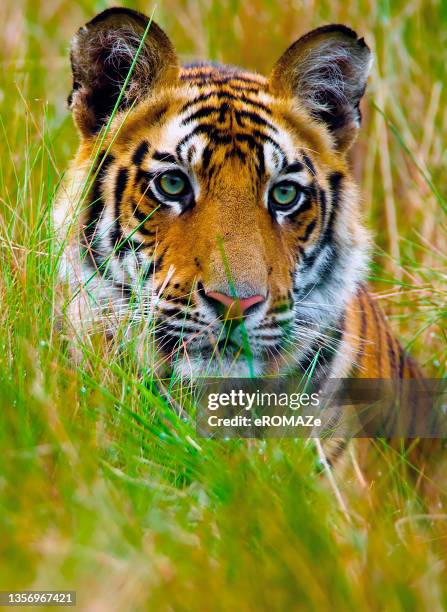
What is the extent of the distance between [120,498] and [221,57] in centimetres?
378

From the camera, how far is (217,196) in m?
2.98

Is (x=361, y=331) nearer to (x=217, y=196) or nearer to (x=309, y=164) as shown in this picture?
(x=309, y=164)

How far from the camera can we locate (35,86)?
5.01 metres

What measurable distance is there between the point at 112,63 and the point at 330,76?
822 mm

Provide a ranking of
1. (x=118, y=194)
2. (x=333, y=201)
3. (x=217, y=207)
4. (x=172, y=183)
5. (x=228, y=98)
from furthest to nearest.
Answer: (x=333, y=201) → (x=228, y=98) → (x=118, y=194) → (x=172, y=183) → (x=217, y=207)

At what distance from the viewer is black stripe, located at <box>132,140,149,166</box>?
3139mm

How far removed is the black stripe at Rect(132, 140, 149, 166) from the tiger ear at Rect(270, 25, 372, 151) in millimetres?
570

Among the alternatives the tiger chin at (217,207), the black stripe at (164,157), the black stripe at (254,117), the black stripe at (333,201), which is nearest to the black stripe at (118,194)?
the tiger chin at (217,207)

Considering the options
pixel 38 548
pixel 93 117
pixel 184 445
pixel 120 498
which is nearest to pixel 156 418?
pixel 184 445

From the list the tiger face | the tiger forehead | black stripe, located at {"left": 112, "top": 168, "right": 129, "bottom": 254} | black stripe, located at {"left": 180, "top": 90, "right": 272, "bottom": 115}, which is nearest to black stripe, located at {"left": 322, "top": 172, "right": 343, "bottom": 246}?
the tiger face

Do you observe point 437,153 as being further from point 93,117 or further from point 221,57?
point 93,117

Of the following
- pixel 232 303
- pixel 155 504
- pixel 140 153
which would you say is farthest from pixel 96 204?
pixel 155 504

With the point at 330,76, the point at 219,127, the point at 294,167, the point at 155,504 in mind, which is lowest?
A: the point at 155,504

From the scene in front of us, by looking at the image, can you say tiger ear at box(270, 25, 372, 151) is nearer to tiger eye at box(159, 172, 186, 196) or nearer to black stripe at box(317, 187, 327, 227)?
black stripe at box(317, 187, 327, 227)
